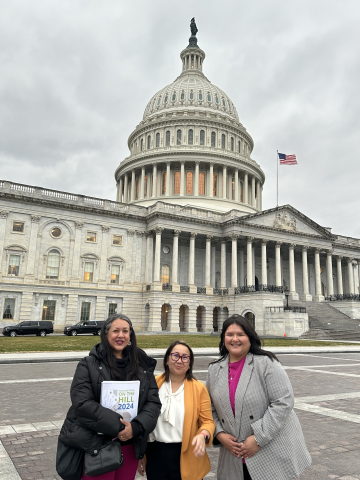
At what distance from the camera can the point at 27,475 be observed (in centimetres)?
530

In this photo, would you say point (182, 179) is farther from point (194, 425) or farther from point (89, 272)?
point (194, 425)

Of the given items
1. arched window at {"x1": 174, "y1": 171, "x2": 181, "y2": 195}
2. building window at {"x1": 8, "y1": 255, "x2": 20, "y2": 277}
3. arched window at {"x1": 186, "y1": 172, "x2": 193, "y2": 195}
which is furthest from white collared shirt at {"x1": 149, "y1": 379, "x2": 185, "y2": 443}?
arched window at {"x1": 186, "y1": 172, "x2": 193, "y2": 195}

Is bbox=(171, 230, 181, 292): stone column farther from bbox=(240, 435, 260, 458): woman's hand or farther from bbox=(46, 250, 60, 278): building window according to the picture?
bbox=(240, 435, 260, 458): woman's hand

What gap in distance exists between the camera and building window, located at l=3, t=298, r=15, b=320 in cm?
4467

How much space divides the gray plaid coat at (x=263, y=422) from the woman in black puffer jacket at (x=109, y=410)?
704 millimetres

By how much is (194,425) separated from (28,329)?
37479 mm

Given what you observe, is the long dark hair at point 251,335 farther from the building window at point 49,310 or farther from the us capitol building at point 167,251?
the building window at point 49,310

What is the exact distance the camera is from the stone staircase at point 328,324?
4209 cm

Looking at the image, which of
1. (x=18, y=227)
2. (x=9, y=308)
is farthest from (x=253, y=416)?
(x=18, y=227)

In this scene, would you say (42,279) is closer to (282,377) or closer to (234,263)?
(234,263)

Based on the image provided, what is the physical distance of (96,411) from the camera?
3695 millimetres

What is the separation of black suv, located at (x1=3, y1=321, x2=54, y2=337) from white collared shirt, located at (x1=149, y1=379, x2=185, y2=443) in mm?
36809

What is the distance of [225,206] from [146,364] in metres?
63.9

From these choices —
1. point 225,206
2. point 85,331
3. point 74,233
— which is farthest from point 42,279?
point 225,206
